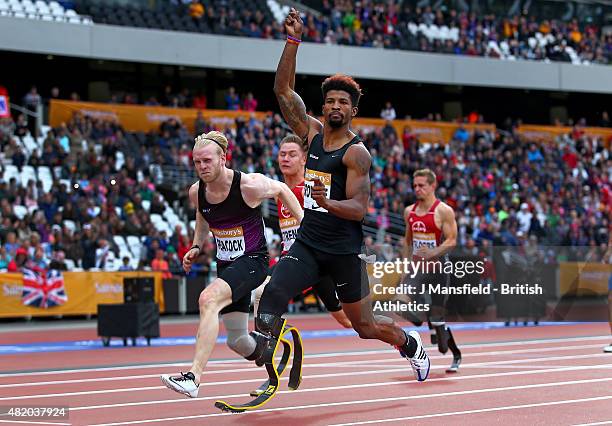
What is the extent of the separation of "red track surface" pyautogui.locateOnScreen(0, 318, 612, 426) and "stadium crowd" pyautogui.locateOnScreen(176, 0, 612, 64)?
23425 mm

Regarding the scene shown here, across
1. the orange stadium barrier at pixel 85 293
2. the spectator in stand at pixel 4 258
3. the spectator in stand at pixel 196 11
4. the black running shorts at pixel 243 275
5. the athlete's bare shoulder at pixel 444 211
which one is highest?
the spectator in stand at pixel 196 11

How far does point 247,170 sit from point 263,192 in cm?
2250

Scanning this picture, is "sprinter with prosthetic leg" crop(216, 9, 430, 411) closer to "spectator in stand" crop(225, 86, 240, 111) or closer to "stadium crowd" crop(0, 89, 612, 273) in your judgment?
"stadium crowd" crop(0, 89, 612, 273)

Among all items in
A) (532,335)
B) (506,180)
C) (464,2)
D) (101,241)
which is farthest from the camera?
(464,2)

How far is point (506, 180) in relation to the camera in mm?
41188

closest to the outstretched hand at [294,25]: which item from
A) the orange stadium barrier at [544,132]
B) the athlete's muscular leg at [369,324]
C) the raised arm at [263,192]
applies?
the raised arm at [263,192]

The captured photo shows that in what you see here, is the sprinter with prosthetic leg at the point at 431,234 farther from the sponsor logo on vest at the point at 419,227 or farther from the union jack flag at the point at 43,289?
the union jack flag at the point at 43,289

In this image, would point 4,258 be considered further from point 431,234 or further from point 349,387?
point 349,387

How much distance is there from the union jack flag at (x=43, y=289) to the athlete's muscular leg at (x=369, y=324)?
50.2 feet

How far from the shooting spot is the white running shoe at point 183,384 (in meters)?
9.14

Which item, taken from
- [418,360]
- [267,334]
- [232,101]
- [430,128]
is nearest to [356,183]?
[267,334]

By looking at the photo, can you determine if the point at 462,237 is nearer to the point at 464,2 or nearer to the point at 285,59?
the point at 464,2

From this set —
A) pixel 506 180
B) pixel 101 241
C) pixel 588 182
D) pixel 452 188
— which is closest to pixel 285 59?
pixel 101 241

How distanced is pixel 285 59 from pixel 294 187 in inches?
102
